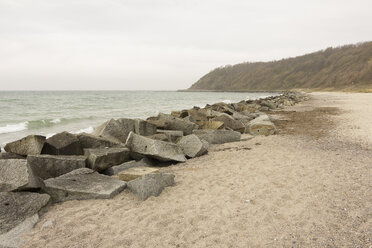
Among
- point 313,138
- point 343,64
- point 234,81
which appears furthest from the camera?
point 234,81

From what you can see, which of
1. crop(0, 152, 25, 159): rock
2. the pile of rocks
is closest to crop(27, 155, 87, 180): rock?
the pile of rocks

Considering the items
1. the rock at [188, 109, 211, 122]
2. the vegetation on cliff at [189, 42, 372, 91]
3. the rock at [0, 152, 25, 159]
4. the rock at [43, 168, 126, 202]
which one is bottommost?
the rock at [43, 168, 126, 202]

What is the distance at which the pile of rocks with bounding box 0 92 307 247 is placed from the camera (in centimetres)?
363

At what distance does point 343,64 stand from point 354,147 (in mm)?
98856

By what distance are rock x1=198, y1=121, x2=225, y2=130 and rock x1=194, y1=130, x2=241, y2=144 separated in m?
0.77

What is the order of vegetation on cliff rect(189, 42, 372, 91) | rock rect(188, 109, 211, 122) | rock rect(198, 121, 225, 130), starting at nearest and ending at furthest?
1. rock rect(198, 121, 225, 130)
2. rock rect(188, 109, 211, 122)
3. vegetation on cliff rect(189, 42, 372, 91)

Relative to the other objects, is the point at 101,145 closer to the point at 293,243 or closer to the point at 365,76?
the point at 293,243

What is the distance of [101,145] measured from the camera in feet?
20.8

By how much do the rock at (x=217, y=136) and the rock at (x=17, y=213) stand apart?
534 centimetres

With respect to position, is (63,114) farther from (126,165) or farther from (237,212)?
(237,212)

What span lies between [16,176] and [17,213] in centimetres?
61

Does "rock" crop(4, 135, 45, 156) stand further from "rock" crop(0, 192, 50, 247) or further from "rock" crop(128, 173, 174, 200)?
"rock" crop(128, 173, 174, 200)

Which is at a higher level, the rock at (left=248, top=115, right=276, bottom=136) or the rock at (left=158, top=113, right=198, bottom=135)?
the rock at (left=158, top=113, right=198, bottom=135)

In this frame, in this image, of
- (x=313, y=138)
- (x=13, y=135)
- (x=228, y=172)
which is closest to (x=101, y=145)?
(x=228, y=172)
